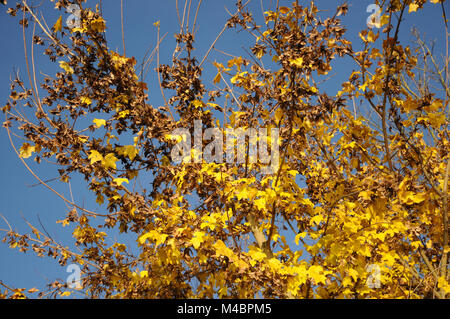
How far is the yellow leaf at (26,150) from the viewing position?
2.98 meters

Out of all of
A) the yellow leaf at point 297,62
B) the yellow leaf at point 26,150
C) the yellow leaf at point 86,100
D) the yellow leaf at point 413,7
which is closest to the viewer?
the yellow leaf at point 297,62

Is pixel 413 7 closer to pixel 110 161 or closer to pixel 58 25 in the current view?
pixel 110 161

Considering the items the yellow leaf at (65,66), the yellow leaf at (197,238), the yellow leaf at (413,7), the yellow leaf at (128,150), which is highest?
the yellow leaf at (65,66)

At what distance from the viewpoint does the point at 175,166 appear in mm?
3217

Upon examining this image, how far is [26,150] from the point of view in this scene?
3.00m

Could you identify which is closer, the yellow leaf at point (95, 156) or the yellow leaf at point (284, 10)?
the yellow leaf at point (284, 10)

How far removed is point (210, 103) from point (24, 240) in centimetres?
271

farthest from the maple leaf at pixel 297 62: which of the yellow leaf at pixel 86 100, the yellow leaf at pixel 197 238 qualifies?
the yellow leaf at pixel 86 100

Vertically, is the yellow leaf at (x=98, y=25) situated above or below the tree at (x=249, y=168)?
above

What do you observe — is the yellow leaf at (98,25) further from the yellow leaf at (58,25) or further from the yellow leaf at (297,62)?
the yellow leaf at (297,62)

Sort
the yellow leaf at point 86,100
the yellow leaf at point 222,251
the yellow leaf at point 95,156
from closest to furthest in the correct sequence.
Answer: the yellow leaf at point 222,251 → the yellow leaf at point 95,156 → the yellow leaf at point 86,100
